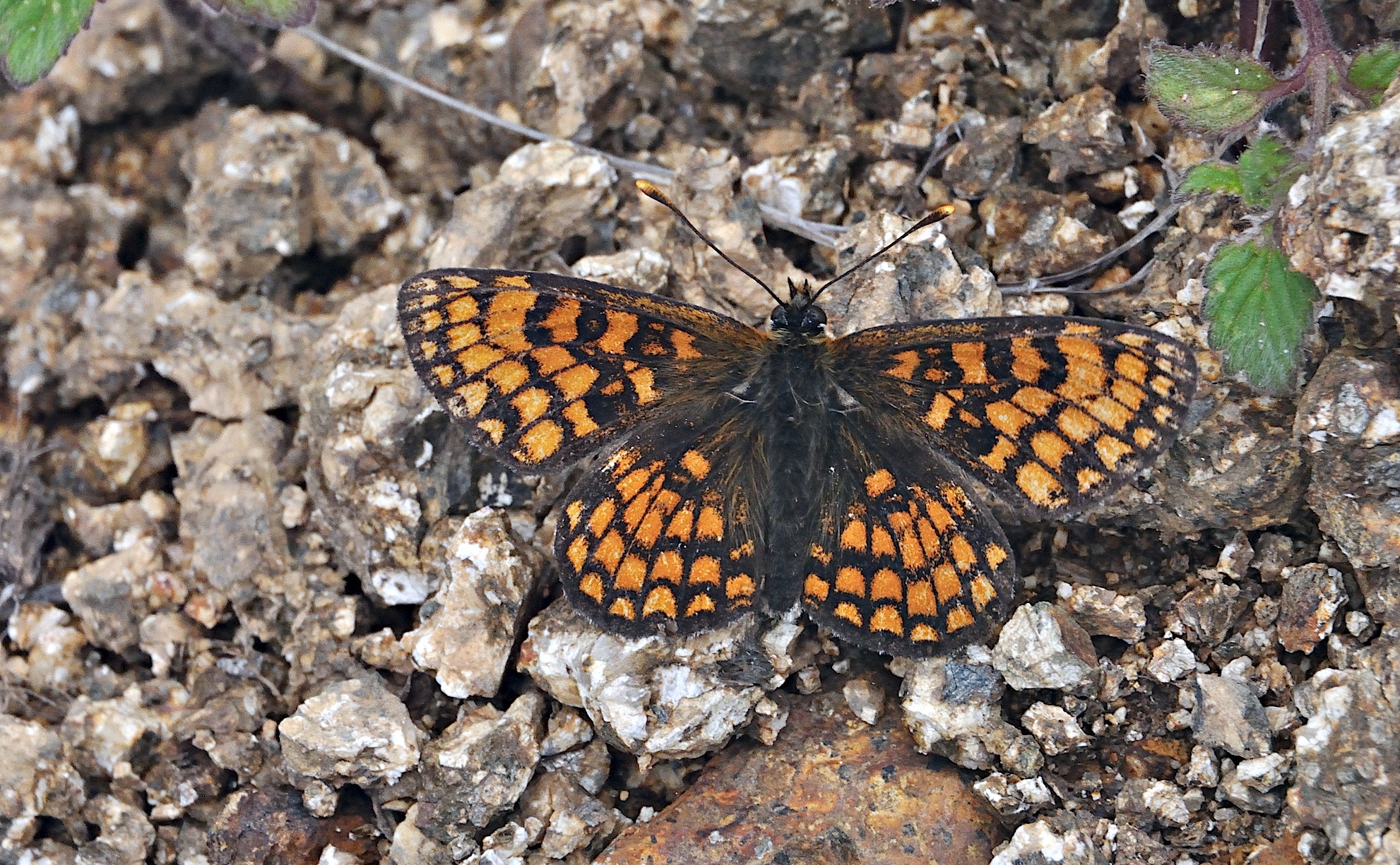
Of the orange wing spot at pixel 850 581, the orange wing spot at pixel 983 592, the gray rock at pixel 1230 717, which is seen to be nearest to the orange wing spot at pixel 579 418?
the orange wing spot at pixel 850 581

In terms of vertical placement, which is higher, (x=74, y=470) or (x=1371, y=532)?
(x=1371, y=532)

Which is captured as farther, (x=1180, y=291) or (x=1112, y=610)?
(x=1180, y=291)

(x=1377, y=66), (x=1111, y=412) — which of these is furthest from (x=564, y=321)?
(x=1377, y=66)

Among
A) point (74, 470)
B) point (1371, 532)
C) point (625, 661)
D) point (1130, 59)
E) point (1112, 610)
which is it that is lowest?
point (74, 470)

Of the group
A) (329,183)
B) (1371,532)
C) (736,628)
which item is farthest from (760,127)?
(1371,532)

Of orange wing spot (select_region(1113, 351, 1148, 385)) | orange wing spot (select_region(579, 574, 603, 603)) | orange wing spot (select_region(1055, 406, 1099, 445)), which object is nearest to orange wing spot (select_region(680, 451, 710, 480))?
orange wing spot (select_region(579, 574, 603, 603))

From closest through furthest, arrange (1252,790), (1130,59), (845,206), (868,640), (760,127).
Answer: (1252,790) → (868,640) → (1130,59) → (845,206) → (760,127)

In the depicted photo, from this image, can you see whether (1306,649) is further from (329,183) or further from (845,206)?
(329,183)
